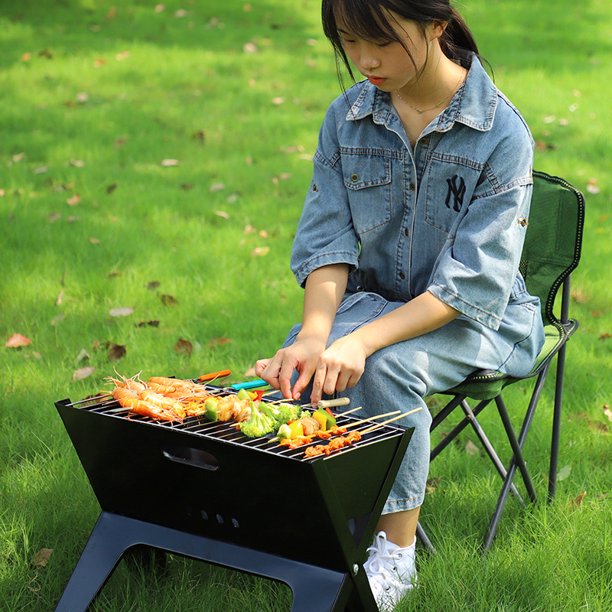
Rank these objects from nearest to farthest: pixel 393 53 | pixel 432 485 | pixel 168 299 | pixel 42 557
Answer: pixel 393 53, pixel 42 557, pixel 432 485, pixel 168 299

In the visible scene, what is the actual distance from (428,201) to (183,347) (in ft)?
6.07

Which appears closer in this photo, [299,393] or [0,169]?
[299,393]

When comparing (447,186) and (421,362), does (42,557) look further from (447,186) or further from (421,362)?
(447,186)

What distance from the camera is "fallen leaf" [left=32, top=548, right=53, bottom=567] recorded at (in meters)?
2.82

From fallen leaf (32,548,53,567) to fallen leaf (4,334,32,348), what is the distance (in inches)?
64.6

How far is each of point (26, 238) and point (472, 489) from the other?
309cm

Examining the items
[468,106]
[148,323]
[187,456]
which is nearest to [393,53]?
[468,106]

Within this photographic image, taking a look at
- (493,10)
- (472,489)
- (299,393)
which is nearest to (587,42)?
(493,10)

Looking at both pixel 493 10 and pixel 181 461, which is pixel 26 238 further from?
pixel 493 10

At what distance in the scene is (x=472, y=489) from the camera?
3266 millimetres

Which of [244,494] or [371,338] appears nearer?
[244,494]

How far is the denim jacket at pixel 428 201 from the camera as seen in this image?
8.61 feet

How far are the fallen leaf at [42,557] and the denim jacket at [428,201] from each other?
1.06 m

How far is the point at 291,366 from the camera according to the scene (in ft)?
8.18
